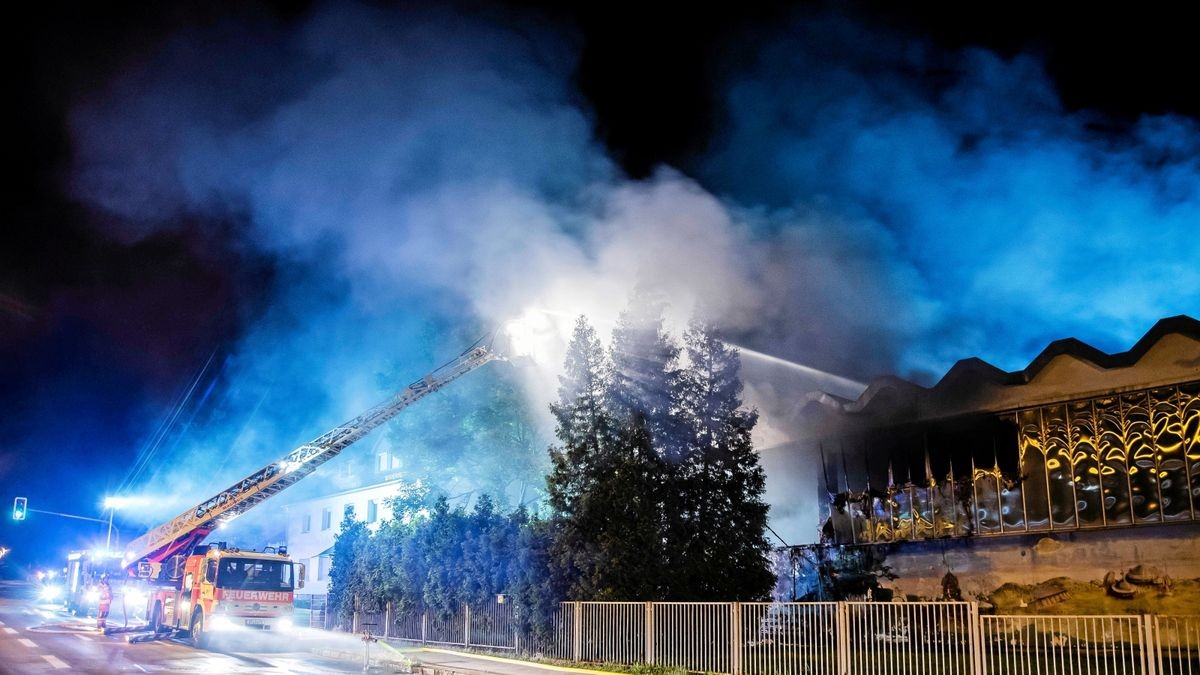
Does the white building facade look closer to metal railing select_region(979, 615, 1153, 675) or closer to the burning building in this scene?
the burning building

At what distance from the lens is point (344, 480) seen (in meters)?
49.0

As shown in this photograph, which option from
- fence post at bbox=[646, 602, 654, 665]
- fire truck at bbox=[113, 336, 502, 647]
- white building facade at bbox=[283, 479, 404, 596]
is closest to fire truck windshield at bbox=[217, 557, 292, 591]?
fire truck at bbox=[113, 336, 502, 647]

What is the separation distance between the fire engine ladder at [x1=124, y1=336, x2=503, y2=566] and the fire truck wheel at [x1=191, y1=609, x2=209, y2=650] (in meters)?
2.69

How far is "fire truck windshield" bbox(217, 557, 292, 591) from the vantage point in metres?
20.5

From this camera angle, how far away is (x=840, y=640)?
1212cm

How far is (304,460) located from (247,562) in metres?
2.68

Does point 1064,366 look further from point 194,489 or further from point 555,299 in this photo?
point 194,489

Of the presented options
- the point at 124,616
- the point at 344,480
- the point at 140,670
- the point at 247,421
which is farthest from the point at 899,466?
the point at 247,421

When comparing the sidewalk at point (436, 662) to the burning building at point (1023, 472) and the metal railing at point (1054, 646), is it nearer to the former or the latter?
the metal railing at point (1054, 646)

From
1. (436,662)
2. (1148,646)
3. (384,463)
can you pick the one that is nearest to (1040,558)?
(1148,646)

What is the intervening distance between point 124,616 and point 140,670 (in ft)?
48.2

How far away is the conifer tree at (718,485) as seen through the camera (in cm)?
1703

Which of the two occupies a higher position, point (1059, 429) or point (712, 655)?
point (1059, 429)

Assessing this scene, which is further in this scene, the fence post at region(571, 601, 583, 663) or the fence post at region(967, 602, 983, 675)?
the fence post at region(571, 601, 583, 663)
